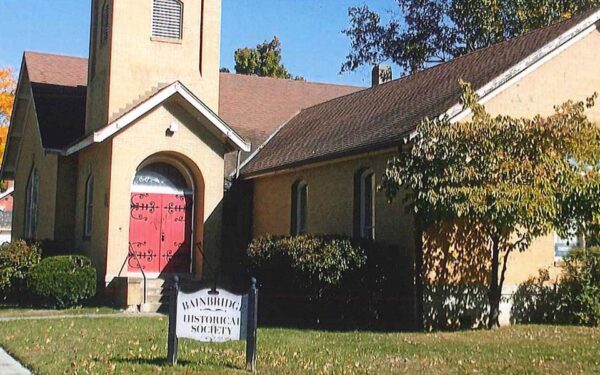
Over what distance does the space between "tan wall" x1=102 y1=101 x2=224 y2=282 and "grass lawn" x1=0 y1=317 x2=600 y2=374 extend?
504 centimetres

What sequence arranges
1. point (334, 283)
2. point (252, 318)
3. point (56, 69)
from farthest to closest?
point (56, 69) < point (334, 283) < point (252, 318)

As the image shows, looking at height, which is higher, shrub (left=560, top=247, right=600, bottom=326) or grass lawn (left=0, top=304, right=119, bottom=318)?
shrub (left=560, top=247, right=600, bottom=326)

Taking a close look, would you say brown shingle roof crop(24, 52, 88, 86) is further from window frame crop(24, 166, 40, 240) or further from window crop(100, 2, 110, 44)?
window crop(100, 2, 110, 44)

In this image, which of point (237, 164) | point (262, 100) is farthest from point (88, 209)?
point (262, 100)

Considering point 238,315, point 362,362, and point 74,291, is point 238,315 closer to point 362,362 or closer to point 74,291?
point 362,362

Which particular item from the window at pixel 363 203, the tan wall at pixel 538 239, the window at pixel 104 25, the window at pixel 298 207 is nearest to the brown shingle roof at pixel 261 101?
the window at pixel 298 207

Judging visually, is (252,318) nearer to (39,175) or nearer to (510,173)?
(510,173)

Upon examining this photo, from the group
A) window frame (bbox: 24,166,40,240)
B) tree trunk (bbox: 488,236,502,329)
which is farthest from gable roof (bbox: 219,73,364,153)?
tree trunk (bbox: 488,236,502,329)

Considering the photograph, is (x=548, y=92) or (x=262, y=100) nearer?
(x=548, y=92)

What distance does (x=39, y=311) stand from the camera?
720 inches

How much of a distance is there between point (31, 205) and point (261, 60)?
26.8 metres

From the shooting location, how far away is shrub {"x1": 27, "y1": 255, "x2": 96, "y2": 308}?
18.4 metres

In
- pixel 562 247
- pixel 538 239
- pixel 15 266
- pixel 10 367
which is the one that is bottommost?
pixel 10 367

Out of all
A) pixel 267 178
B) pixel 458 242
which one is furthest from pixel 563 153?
pixel 267 178
